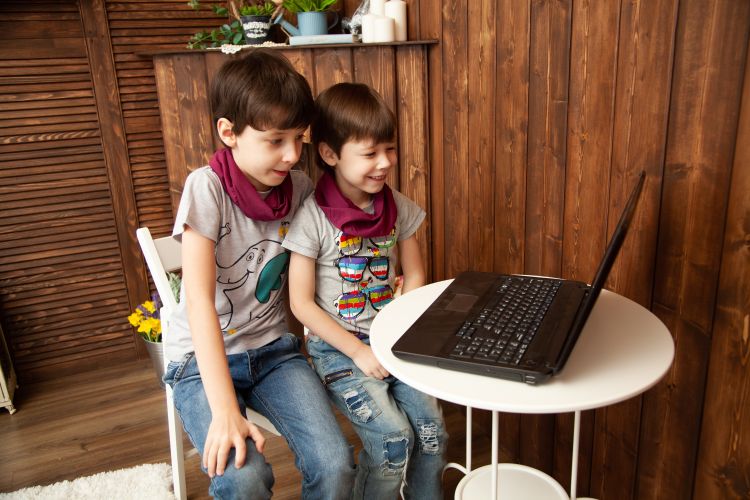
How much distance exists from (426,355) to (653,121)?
628 mm

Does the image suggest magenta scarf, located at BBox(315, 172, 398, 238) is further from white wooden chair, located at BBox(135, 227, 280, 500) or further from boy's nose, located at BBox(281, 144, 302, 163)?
white wooden chair, located at BBox(135, 227, 280, 500)

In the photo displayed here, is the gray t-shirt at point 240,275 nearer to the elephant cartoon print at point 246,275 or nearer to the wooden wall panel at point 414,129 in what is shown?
the elephant cartoon print at point 246,275

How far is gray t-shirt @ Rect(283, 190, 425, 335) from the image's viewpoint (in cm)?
133

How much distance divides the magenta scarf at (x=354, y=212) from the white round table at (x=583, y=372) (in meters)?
0.25

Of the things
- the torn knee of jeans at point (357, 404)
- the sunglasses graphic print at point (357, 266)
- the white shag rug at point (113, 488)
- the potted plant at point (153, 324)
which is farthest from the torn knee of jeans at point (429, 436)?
the potted plant at point (153, 324)

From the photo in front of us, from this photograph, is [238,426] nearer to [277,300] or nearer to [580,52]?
[277,300]

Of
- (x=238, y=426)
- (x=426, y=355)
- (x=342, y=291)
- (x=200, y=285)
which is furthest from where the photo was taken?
(x=342, y=291)

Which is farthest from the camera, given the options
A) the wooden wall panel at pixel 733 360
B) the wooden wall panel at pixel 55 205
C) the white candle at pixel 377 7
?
the wooden wall panel at pixel 55 205

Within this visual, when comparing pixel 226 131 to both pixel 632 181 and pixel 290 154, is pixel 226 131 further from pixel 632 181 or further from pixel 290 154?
pixel 632 181

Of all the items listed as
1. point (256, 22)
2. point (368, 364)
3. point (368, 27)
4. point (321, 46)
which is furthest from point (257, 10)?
point (368, 364)

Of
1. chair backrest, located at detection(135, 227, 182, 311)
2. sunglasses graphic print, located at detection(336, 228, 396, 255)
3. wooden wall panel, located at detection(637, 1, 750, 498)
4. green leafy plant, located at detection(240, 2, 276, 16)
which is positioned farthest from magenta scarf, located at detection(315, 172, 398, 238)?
green leafy plant, located at detection(240, 2, 276, 16)

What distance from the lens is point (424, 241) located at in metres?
2.12

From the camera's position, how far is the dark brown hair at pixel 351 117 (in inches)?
50.5

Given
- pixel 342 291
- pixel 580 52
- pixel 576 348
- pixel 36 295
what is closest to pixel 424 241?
pixel 342 291
